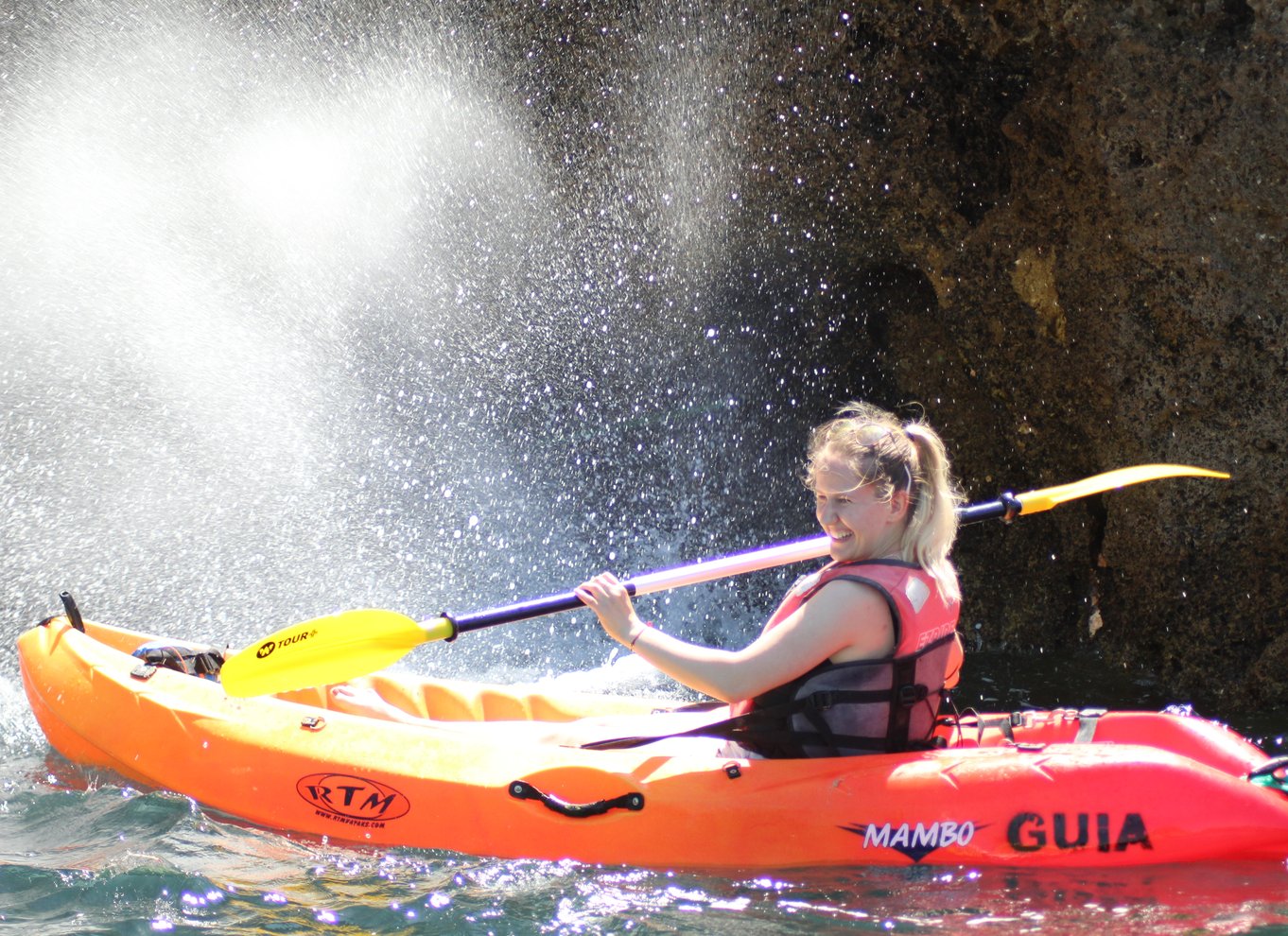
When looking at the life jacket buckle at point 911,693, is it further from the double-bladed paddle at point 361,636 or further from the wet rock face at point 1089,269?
the wet rock face at point 1089,269

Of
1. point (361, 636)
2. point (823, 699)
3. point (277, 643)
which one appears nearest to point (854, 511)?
point (823, 699)

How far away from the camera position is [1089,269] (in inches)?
200

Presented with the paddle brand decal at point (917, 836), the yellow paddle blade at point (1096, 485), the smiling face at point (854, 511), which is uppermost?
the yellow paddle blade at point (1096, 485)

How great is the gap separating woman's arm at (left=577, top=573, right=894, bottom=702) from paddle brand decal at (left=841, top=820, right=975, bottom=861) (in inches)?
16.2

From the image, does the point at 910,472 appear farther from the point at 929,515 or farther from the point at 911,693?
the point at 911,693

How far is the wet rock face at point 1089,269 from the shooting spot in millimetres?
4637

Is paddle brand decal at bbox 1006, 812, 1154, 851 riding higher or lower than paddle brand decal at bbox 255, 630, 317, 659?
lower

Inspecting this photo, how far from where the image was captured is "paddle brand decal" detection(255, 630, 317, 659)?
348cm

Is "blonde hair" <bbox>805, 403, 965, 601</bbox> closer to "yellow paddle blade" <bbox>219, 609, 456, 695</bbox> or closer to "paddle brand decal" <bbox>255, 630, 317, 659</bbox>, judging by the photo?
"yellow paddle blade" <bbox>219, 609, 456, 695</bbox>

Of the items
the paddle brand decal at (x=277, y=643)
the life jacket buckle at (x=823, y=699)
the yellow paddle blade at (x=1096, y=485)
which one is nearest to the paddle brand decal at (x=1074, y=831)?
the life jacket buckle at (x=823, y=699)

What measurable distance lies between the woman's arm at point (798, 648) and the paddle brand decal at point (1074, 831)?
21.0 inches

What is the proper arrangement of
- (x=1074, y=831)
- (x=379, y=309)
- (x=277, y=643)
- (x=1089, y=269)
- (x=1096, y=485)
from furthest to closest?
1. (x=379, y=309)
2. (x=1089, y=269)
3. (x=1096, y=485)
4. (x=277, y=643)
5. (x=1074, y=831)

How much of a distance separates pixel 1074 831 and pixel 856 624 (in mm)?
702

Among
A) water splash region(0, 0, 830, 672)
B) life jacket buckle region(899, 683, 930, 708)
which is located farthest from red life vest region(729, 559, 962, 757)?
water splash region(0, 0, 830, 672)
